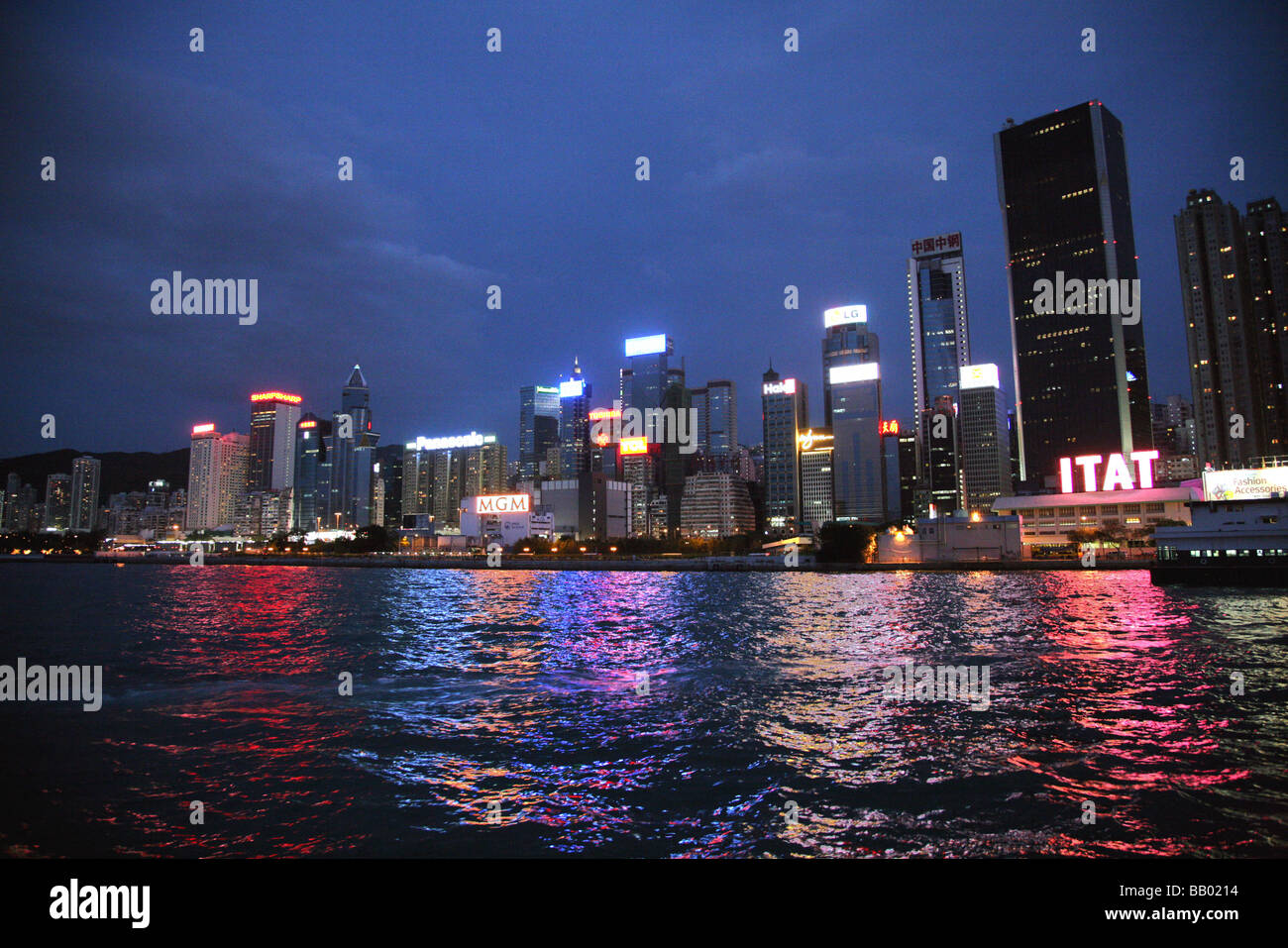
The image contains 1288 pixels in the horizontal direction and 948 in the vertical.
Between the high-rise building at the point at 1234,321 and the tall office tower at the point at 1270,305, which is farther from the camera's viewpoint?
the high-rise building at the point at 1234,321

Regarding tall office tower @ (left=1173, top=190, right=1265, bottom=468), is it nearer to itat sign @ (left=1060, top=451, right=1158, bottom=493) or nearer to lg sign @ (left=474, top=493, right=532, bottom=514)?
itat sign @ (left=1060, top=451, right=1158, bottom=493)

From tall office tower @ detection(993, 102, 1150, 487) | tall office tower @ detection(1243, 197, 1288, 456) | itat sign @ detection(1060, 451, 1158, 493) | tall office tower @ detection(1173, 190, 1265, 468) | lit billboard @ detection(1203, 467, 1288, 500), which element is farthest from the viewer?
tall office tower @ detection(993, 102, 1150, 487)

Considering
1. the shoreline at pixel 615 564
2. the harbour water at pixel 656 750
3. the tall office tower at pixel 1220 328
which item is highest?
the tall office tower at pixel 1220 328

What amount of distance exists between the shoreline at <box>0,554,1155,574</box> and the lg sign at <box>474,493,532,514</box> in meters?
23.2

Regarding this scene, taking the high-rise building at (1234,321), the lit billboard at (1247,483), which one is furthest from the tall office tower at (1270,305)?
the lit billboard at (1247,483)

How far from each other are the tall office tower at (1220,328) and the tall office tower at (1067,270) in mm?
18655

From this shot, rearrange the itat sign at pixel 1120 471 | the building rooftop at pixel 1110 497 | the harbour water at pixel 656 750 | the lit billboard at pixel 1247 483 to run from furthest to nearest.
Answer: the building rooftop at pixel 1110 497, the itat sign at pixel 1120 471, the lit billboard at pixel 1247 483, the harbour water at pixel 656 750

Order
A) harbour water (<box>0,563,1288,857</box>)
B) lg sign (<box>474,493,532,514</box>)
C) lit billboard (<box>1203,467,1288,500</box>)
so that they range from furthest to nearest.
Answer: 1. lg sign (<box>474,493,532,514</box>)
2. lit billboard (<box>1203,467,1288,500</box>)
3. harbour water (<box>0,563,1288,857</box>)

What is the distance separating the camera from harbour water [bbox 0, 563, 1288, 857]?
30.0ft

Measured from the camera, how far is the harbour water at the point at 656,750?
9.15m

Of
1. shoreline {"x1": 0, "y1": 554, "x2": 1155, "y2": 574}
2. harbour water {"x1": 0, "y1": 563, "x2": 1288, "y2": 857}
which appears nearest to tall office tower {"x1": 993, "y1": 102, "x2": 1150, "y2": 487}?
shoreline {"x1": 0, "y1": 554, "x2": 1155, "y2": 574}

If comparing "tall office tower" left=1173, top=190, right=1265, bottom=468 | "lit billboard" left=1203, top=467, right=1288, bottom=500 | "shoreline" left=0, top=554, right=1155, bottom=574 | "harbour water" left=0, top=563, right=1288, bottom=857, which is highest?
"tall office tower" left=1173, top=190, right=1265, bottom=468

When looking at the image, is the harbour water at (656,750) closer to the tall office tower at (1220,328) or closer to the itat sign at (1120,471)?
the itat sign at (1120,471)
